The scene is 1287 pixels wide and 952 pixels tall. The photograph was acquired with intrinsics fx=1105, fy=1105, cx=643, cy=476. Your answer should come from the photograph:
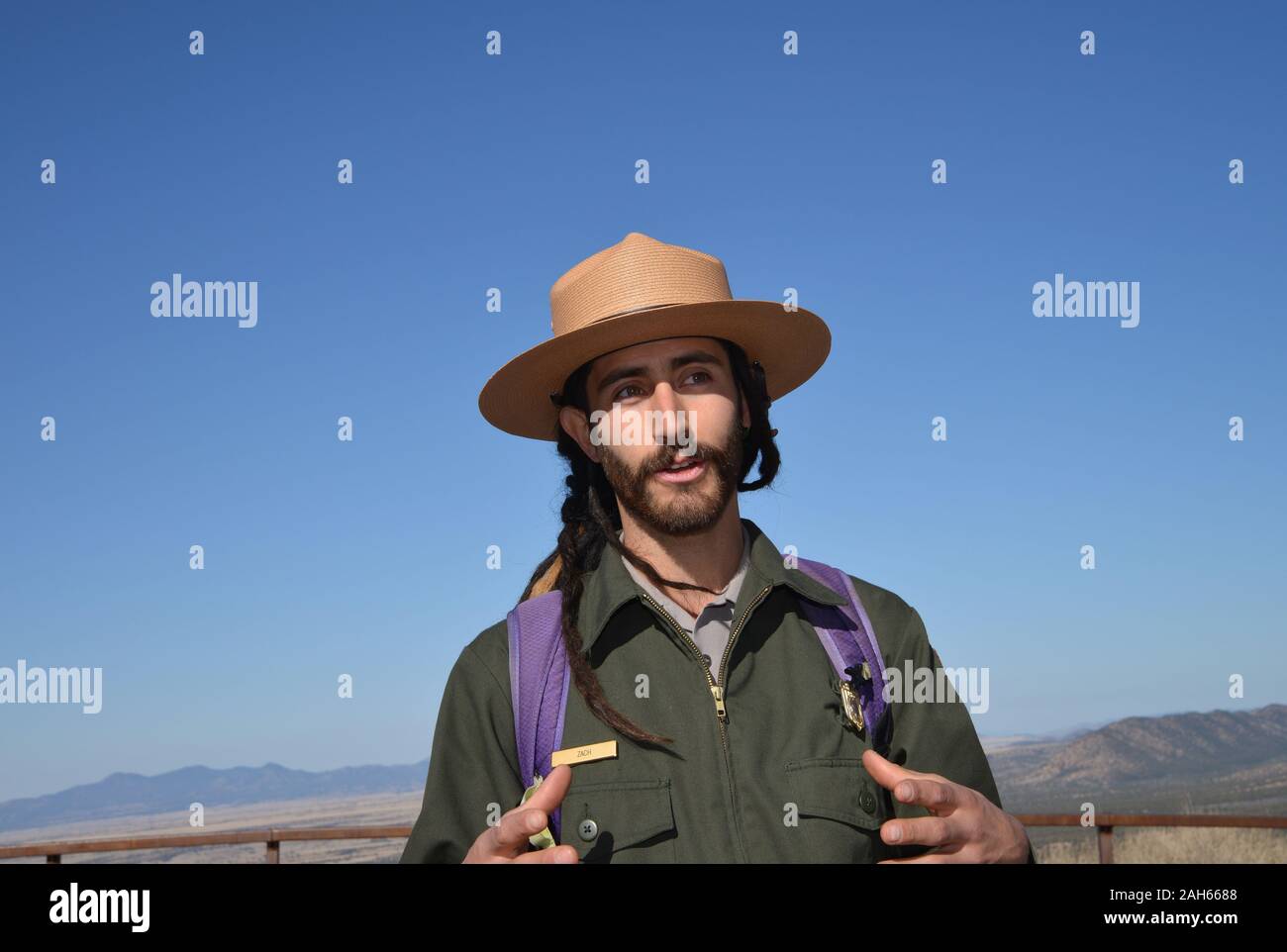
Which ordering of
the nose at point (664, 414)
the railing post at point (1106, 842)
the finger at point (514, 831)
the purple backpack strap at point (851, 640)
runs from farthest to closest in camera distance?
the railing post at point (1106, 842), the nose at point (664, 414), the purple backpack strap at point (851, 640), the finger at point (514, 831)

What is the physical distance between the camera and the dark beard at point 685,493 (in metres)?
3.63

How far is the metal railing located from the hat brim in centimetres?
360

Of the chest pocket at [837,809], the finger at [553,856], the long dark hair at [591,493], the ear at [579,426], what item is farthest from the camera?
the ear at [579,426]

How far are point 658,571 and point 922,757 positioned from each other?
1.04 m

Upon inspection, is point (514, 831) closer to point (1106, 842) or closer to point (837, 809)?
point (837, 809)

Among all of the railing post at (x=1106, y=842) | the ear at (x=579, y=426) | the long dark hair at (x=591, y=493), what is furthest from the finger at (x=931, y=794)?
Answer: the railing post at (x=1106, y=842)

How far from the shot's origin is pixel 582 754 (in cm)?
318

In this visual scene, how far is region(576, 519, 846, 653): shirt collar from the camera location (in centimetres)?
347

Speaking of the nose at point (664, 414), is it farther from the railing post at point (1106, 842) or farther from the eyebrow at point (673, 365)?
the railing post at point (1106, 842)

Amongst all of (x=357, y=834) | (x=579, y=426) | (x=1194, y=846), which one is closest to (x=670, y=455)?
(x=579, y=426)

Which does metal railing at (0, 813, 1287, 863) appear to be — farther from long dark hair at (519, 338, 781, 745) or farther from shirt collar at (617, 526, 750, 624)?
shirt collar at (617, 526, 750, 624)

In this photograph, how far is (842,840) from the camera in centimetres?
307

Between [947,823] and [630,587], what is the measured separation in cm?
125
